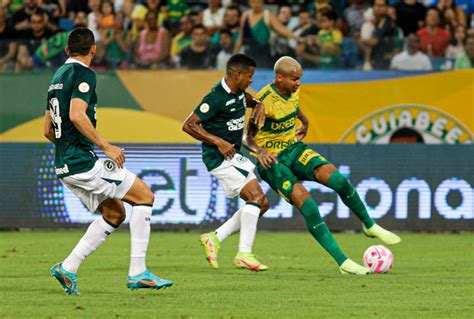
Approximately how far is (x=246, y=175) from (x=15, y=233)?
6.43 meters

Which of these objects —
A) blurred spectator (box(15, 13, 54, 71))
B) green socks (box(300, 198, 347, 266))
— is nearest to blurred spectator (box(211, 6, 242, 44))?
blurred spectator (box(15, 13, 54, 71))

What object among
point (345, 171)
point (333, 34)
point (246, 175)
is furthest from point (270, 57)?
point (246, 175)

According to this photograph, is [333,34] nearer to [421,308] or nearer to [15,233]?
[15,233]

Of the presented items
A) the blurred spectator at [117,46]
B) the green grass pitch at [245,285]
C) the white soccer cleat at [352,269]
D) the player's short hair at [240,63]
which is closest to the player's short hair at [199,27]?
the blurred spectator at [117,46]

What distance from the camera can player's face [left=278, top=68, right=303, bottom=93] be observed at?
11.6m

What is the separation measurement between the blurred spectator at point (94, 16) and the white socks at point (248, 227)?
8.30 metres

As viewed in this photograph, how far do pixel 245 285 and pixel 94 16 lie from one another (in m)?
10.2

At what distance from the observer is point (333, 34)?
18281mm

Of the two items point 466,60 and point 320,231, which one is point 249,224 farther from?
point 466,60

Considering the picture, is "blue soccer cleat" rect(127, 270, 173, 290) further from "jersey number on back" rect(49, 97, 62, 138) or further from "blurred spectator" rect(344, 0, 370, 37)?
"blurred spectator" rect(344, 0, 370, 37)

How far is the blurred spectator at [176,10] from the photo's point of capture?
62.2 feet

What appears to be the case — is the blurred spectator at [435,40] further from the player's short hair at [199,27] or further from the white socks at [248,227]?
the white socks at [248,227]

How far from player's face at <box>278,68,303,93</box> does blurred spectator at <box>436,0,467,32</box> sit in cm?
721

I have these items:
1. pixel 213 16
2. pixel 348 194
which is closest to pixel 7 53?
pixel 213 16
